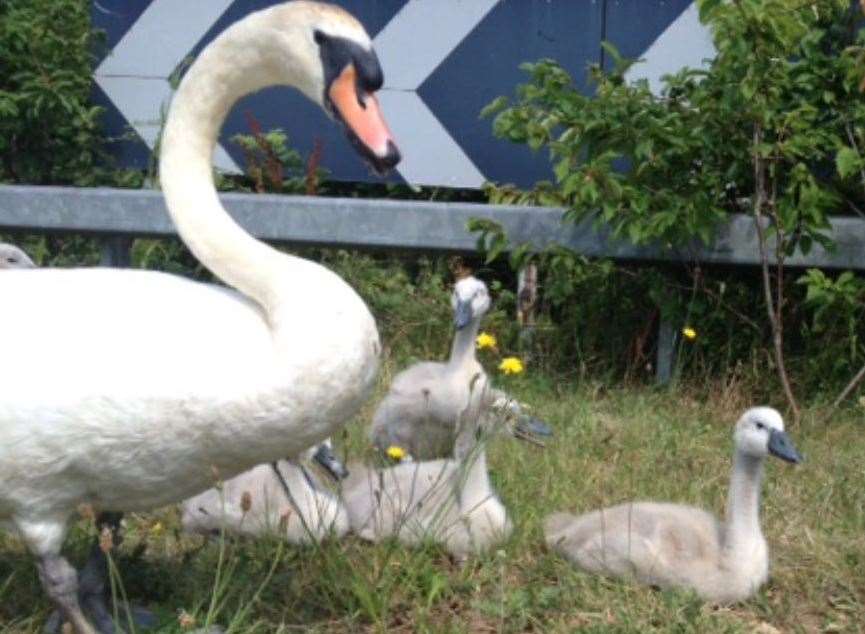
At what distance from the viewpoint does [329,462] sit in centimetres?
540

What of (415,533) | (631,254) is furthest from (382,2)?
(415,533)

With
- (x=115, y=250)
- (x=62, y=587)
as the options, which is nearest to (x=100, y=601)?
(x=62, y=587)

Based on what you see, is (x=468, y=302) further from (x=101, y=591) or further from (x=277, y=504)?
(x=101, y=591)

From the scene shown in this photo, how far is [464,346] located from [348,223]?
1.28m

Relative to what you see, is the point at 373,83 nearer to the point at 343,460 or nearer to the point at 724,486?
the point at 343,460

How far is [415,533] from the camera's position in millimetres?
4879

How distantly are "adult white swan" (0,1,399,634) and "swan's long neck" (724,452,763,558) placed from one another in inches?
46.1

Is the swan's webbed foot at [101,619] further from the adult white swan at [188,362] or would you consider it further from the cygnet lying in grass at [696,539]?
the cygnet lying in grass at [696,539]

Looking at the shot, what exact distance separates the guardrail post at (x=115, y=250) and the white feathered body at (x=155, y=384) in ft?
11.8

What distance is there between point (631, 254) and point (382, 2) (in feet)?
6.85

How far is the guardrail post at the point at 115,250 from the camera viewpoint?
7.77 metres

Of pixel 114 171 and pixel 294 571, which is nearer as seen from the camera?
pixel 294 571

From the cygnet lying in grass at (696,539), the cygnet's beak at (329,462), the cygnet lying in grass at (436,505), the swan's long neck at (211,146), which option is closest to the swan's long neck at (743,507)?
the cygnet lying in grass at (696,539)

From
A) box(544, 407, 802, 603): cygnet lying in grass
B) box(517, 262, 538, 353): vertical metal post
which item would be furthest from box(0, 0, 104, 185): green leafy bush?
box(544, 407, 802, 603): cygnet lying in grass
